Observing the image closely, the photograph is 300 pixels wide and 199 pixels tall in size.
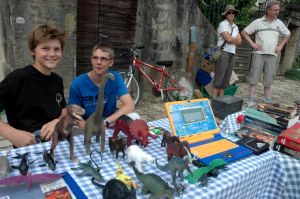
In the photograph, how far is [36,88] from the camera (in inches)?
86.4

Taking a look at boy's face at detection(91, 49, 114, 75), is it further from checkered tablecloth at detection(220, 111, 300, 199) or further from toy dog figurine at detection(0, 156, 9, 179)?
checkered tablecloth at detection(220, 111, 300, 199)

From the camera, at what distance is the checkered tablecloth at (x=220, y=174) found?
4.79 feet

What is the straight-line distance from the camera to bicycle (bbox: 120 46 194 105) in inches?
233

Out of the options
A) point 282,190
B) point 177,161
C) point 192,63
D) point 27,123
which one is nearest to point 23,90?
point 27,123

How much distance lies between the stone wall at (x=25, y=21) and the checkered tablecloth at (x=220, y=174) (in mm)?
3029

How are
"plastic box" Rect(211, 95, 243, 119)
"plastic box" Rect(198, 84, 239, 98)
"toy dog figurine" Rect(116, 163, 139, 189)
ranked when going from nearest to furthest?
"toy dog figurine" Rect(116, 163, 139, 189)
"plastic box" Rect(211, 95, 243, 119)
"plastic box" Rect(198, 84, 239, 98)

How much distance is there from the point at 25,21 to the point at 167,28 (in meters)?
3.23

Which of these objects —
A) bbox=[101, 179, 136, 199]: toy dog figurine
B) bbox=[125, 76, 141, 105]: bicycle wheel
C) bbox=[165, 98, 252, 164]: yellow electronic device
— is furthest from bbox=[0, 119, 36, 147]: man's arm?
bbox=[125, 76, 141, 105]: bicycle wheel

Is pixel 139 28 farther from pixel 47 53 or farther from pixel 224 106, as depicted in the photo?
pixel 47 53

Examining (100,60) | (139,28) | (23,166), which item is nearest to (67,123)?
(23,166)

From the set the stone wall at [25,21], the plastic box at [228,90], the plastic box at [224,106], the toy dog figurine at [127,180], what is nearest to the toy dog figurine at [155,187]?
the toy dog figurine at [127,180]

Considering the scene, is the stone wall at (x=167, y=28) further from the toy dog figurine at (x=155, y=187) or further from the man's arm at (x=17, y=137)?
the toy dog figurine at (x=155, y=187)

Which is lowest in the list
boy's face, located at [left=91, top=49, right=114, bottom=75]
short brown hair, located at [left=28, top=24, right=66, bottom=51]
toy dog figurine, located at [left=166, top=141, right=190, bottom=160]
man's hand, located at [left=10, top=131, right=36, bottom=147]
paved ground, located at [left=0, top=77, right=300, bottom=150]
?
paved ground, located at [left=0, top=77, right=300, bottom=150]

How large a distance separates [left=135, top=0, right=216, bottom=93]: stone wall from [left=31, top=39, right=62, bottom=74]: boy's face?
431cm
